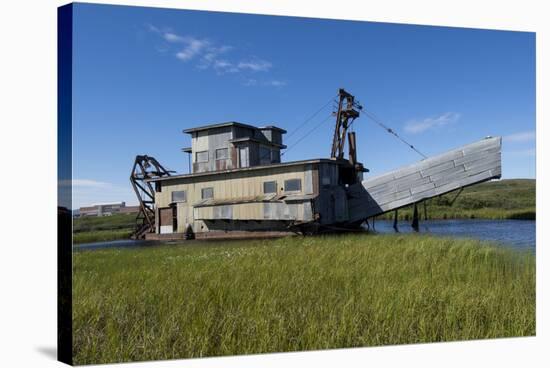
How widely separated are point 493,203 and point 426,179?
187 cm

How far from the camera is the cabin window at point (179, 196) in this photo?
15.5 meters

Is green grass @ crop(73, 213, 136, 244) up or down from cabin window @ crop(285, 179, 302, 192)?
down

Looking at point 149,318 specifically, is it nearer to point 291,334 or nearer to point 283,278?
point 291,334

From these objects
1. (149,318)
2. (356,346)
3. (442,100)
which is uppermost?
(442,100)

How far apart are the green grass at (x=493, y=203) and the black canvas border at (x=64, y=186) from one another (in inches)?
282

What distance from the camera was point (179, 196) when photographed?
51.1ft

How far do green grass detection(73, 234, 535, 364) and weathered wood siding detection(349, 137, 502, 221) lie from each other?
149 inches

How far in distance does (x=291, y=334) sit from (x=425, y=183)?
29.2 ft

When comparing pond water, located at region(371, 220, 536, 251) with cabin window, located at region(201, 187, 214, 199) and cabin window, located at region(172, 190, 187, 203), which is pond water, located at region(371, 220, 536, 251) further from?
cabin window, located at region(172, 190, 187, 203)

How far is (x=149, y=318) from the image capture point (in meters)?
5.51

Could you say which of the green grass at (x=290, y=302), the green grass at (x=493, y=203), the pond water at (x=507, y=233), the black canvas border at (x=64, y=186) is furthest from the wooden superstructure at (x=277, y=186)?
the black canvas border at (x=64, y=186)

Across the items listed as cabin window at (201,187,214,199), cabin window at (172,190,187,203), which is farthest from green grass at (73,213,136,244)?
cabin window at (201,187,214,199)

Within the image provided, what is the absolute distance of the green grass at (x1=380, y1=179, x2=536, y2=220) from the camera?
9039mm

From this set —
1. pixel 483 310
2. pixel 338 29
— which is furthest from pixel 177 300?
pixel 338 29
